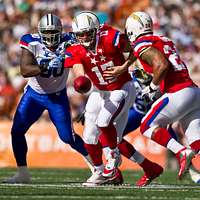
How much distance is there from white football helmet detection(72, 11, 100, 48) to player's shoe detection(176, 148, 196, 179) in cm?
132

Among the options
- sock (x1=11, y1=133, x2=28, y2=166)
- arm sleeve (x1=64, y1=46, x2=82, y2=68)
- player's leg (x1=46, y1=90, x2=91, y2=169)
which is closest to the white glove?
arm sleeve (x1=64, y1=46, x2=82, y2=68)

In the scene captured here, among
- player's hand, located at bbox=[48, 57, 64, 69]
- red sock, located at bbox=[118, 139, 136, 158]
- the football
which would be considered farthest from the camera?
red sock, located at bbox=[118, 139, 136, 158]

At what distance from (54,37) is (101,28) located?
0.47 meters

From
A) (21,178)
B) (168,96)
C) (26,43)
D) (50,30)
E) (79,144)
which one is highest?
(50,30)

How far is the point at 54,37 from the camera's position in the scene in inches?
315

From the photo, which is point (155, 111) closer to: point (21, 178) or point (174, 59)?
point (174, 59)

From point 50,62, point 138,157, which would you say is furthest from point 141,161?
point 50,62

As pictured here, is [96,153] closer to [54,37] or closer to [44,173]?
[54,37]

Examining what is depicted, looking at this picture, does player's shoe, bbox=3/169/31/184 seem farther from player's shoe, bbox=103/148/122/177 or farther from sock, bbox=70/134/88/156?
player's shoe, bbox=103/148/122/177

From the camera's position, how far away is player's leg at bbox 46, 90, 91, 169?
8.20 metres

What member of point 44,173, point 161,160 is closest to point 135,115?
point 44,173

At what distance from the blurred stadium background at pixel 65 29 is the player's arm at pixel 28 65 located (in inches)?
186

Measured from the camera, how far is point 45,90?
27.1 ft

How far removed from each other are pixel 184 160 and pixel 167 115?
42 cm
